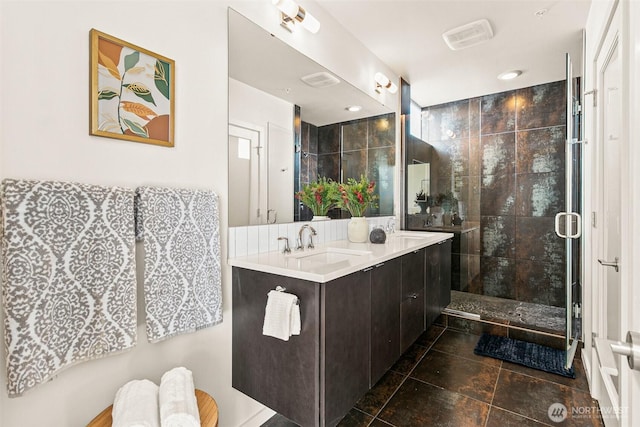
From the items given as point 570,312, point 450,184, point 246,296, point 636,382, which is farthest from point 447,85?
point 636,382

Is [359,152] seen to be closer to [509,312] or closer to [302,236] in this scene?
[302,236]

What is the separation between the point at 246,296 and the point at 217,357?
12.8 inches

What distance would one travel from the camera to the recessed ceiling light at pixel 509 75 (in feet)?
10.0

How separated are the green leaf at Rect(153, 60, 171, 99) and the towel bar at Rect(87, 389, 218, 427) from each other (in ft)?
3.98

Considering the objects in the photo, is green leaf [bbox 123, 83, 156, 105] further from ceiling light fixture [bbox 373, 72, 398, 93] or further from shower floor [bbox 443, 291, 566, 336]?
shower floor [bbox 443, 291, 566, 336]

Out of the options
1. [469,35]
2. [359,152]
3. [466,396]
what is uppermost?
[469,35]

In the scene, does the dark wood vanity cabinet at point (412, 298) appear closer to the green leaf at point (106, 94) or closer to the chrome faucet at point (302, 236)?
the chrome faucet at point (302, 236)

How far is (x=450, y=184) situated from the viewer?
3.76 meters

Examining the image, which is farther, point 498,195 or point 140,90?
point 498,195

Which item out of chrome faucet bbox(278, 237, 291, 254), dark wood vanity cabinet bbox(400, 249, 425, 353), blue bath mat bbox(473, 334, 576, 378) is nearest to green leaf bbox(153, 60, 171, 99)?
chrome faucet bbox(278, 237, 291, 254)

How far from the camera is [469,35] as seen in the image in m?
2.39

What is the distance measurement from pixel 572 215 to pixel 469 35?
1.55 m

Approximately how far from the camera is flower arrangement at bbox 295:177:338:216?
217cm

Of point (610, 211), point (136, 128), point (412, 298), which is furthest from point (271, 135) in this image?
point (610, 211)
